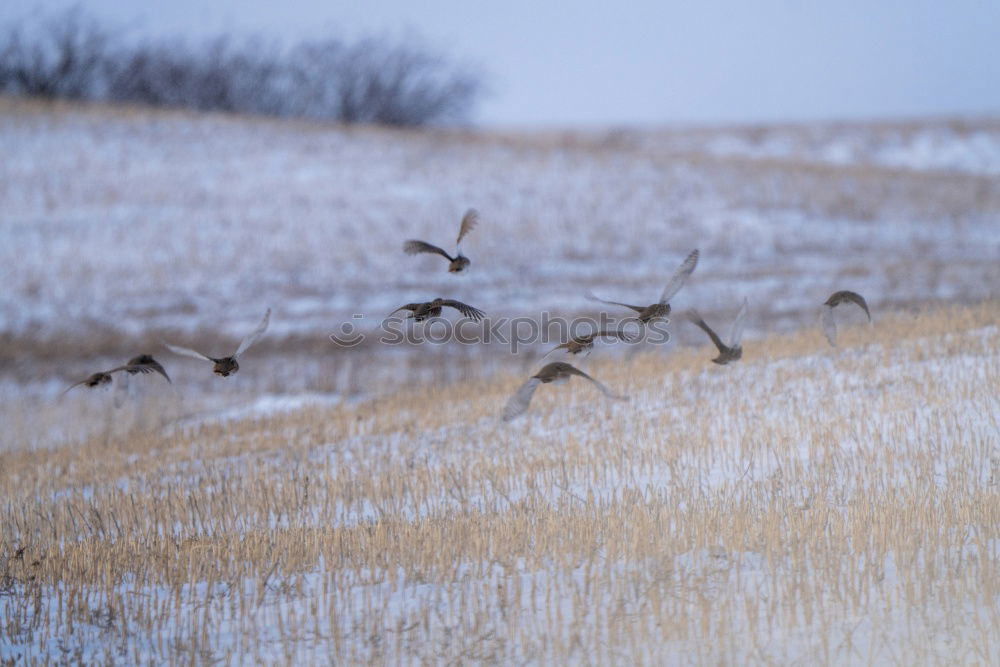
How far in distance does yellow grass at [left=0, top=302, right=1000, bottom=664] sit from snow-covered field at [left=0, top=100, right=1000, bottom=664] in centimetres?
3

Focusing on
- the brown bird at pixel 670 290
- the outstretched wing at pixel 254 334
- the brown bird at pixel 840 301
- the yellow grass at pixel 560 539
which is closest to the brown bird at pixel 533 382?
the brown bird at pixel 670 290

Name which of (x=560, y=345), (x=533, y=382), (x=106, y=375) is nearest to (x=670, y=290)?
(x=560, y=345)

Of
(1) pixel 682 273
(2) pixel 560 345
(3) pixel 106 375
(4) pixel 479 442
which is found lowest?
(4) pixel 479 442

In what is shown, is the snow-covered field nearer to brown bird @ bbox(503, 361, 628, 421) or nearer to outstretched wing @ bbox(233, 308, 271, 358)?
brown bird @ bbox(503, 361, 628, 421)

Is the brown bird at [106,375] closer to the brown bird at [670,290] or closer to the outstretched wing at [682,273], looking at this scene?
the brown bird at [670,290]

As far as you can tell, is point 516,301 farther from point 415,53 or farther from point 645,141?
point 645,141

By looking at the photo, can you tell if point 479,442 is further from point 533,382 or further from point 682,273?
point 682,273

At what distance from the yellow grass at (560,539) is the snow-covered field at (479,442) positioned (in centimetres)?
3

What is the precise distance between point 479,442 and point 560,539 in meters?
3.28

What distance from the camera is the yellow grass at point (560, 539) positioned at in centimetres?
488

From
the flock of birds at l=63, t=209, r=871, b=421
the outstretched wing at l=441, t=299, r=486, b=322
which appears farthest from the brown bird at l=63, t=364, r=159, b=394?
the outstretched wing at l=441, t=299, r=486, b=322

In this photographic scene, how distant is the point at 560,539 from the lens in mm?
5887

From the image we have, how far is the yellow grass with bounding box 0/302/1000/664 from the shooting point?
4.88 meters

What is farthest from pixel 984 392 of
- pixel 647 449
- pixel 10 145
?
pixel 10 145
